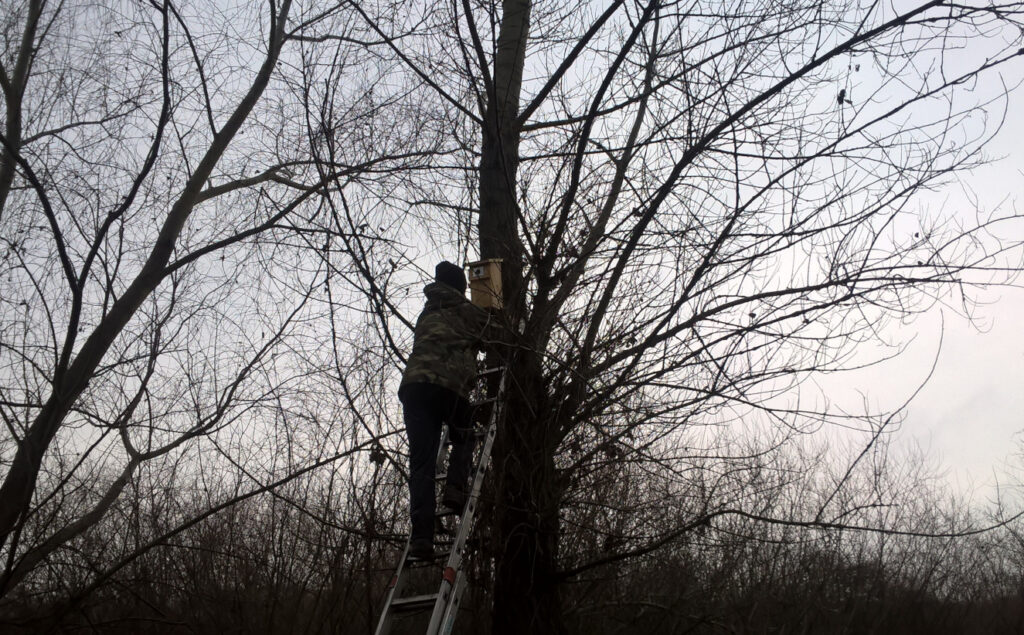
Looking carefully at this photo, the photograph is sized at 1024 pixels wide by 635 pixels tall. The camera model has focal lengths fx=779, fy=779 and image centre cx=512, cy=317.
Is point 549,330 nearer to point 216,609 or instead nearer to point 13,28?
point 216,609

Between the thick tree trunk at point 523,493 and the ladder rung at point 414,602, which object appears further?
the thick tree trunk at point 523,493

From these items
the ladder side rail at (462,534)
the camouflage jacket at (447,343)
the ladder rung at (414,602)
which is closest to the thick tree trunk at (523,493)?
the ladder side rail at (462,534)

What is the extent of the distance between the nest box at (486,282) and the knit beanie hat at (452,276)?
6.1 inches

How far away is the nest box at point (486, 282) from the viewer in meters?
4.00

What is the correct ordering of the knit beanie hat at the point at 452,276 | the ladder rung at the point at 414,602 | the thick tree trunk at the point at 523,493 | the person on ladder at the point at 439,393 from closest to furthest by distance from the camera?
1. the ladder rung at the point at 414,602
2. the thick tree trunk at the point at 523,493
3. the person on ladder at the point at 439,393
4. the knit beanie hat at the point at 452,276

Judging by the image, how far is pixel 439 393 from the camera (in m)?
4.11

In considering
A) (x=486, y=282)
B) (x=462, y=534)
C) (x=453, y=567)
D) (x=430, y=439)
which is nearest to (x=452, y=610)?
(x=453, y=567)

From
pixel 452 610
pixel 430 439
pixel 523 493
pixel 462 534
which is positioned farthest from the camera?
pixel 430 439

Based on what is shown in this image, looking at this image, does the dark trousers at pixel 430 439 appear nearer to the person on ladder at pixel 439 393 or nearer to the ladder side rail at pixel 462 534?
Result: the person on ladder at pixel 439 393

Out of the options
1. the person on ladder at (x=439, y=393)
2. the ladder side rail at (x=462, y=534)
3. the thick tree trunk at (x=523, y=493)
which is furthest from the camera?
the person on ladder at (x=439, y=393)

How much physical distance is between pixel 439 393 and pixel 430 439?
24 cm

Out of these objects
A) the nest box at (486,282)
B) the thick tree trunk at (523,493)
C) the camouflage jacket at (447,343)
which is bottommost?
the thick tree trunk at (523,493)

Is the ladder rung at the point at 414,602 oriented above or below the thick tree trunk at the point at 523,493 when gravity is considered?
below

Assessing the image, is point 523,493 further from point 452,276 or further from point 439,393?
point 452,276
